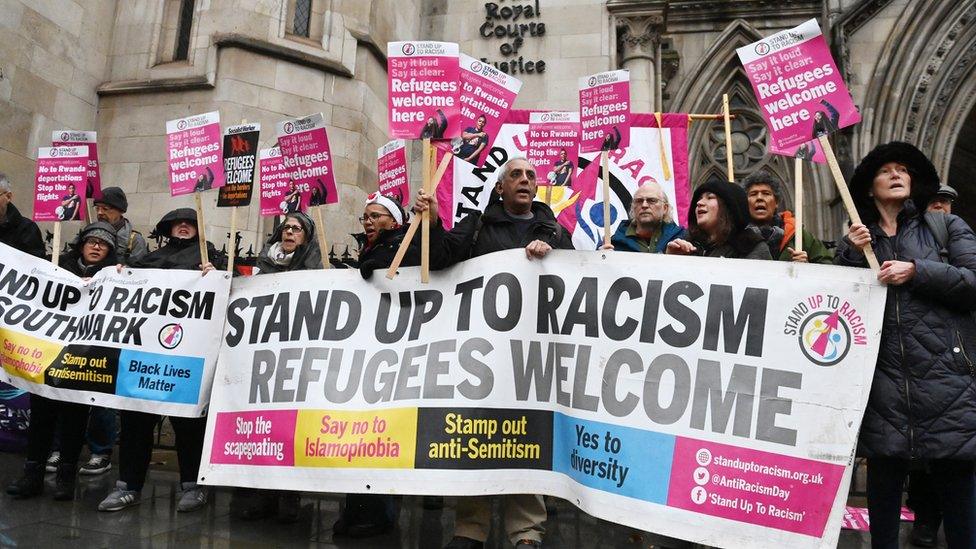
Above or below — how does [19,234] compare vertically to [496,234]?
above

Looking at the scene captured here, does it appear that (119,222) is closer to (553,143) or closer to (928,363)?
(553,143)

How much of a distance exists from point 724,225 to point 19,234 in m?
5.62

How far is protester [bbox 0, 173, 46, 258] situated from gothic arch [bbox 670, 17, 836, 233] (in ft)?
41.0

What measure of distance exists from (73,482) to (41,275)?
1.62 meters

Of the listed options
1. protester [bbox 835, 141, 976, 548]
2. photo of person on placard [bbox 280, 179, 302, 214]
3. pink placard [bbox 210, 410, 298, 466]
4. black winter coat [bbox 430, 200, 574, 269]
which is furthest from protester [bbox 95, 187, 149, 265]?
protester [bbox 835, 141, 976, 548]

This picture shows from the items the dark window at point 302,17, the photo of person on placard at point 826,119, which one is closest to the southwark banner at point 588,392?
the photo of person on placard at point 826,119

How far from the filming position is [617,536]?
4.73 m

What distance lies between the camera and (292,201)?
224 inches

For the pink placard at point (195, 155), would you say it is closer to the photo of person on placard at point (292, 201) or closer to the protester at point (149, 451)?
the protester at point (149, 451)

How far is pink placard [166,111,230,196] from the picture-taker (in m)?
5.29

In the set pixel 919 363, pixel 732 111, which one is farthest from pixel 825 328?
pixel 732 111

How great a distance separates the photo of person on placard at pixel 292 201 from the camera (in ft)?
17.8

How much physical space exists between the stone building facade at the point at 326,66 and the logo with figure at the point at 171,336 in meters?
4.58

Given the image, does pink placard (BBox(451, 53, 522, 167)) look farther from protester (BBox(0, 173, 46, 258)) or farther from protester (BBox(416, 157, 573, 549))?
protester (BBox(0, 173, 46, 258))
